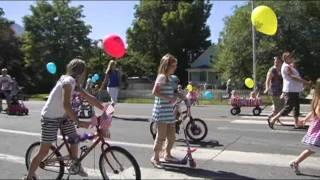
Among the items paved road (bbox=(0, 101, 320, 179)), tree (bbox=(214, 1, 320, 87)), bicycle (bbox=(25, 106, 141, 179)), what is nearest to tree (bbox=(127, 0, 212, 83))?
tree (bbox=(214, 1, 320, 87))

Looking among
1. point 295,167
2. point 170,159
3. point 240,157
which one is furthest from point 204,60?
point 295,167

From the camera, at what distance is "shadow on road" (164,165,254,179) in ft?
27.0

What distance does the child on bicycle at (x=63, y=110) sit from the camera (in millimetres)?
7320

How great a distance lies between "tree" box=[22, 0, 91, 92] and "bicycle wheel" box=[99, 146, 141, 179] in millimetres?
58789

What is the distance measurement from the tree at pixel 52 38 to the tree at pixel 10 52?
1.37 meters

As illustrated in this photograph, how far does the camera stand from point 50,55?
67.5 m

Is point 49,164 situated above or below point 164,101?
below

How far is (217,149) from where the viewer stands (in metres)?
10.6

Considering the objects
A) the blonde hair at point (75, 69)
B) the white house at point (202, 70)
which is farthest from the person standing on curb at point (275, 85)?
the white house at point (202, 70)

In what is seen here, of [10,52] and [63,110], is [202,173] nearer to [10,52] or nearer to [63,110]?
[63,110]

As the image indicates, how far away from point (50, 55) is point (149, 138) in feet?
187

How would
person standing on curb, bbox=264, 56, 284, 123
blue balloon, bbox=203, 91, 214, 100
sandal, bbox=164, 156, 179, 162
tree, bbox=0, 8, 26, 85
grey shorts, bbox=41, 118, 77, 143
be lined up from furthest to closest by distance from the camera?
tree, bbox=0, 8, 26, 85 → blue balloon, bbox=203, 91, 214, 100 → person standing on curb, bbox=264, 56, 284, 123 → sandal, bbox=164, 156, 179, 162 → grey shorts, bbox=41, 118, 77, 143

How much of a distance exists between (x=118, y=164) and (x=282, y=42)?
104 ft

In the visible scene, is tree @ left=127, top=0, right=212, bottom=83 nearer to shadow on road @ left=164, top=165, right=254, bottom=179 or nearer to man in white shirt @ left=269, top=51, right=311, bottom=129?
man in white shirt @ left=269, top=51, right=311, bottom=129
